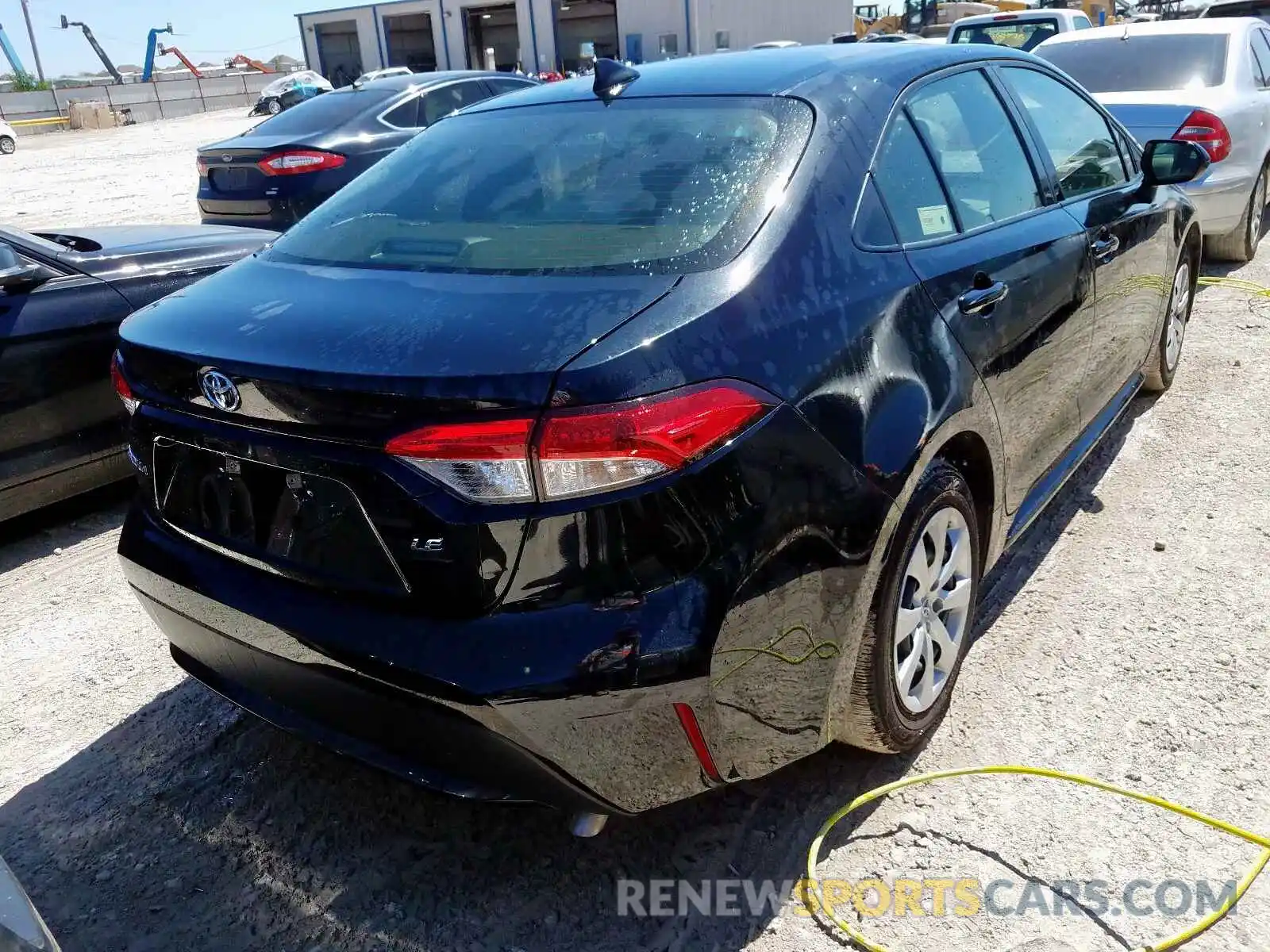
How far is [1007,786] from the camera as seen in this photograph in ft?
8.09

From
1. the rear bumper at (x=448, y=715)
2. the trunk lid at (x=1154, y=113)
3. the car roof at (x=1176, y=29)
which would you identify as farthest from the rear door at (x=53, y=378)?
the car roof at (x=1176, y=29)

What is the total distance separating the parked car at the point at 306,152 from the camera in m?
7.81

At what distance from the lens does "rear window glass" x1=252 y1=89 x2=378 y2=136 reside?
323 inches

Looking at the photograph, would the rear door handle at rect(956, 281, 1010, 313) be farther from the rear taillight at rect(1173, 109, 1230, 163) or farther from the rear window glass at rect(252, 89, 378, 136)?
the rear window glass at rect(252, 89, 378, 136)

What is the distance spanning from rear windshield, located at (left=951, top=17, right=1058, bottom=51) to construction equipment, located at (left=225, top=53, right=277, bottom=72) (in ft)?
198

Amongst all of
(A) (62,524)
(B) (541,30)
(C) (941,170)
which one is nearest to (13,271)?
(A) (62,524)

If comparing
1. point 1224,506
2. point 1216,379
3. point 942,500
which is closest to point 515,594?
point 942,500

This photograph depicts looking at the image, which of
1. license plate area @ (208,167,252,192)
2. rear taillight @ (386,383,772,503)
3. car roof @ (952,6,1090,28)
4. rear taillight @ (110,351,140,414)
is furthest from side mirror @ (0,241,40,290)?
car roof @ (952,6,1090,28)

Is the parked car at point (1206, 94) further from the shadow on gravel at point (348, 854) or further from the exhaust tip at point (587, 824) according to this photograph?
the exhaust tip at point (587, 824)

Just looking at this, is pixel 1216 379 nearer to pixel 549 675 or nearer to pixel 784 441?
pixel 784 441

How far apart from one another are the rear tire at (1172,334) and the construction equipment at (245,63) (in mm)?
68280

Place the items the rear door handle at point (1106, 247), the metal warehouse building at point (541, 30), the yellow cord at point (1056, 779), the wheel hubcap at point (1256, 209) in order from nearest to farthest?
the yellow cord at point (1056, 779) → the rear door handle at point (1106, 247) → the wheel hubcap at point (1256, 209) → the metal warehouse building at point (541, 30)

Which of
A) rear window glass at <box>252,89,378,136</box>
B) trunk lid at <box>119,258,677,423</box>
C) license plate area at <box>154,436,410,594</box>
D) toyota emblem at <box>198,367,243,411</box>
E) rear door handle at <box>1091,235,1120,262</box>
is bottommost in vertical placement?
license plate area at <box>154,436,410,594</box>

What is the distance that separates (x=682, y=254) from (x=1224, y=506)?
2790mm
